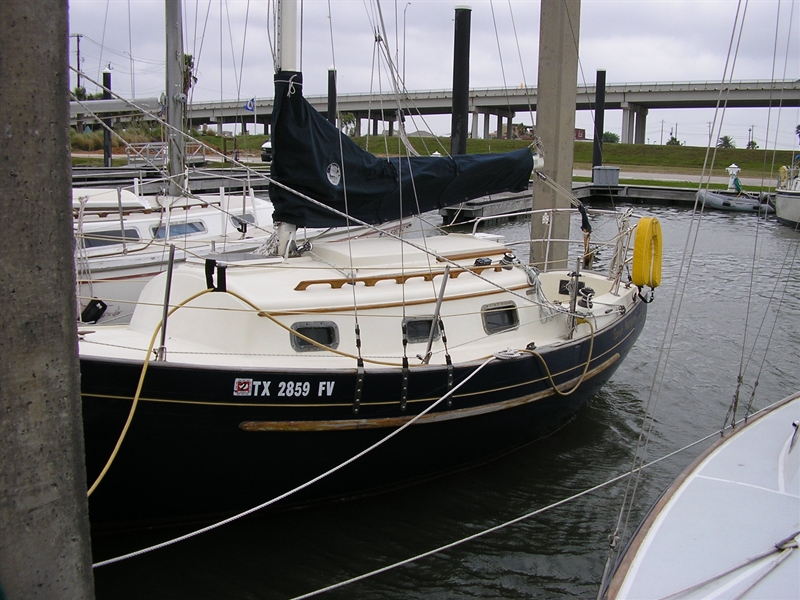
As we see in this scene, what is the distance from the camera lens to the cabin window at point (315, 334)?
24.8ft

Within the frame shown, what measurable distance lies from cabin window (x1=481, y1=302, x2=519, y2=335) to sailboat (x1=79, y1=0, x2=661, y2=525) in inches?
0.8

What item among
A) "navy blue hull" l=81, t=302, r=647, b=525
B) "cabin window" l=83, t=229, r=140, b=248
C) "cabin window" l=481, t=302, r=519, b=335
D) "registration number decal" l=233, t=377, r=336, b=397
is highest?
"cabin window" l=83, t=229, r=140, b=248

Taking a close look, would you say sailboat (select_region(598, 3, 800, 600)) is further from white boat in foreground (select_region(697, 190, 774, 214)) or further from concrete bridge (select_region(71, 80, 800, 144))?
concrete bridge (select_region(71, 80, 800, 144))

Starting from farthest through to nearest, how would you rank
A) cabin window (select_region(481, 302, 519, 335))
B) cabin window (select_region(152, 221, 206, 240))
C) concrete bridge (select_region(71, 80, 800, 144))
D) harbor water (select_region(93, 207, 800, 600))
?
concrete bridge (select_region(71, 80, 800, 144))
cabin window (select_region(152, 221, 206, 240))
cabin window (select_region(481, 302, 519, 335))
harbor water (select_region(93, 207, 800, 600))

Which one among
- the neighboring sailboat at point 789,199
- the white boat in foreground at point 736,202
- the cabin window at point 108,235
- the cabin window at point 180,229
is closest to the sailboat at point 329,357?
the cabin window at point 108,235

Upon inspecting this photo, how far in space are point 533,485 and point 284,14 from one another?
590 cm

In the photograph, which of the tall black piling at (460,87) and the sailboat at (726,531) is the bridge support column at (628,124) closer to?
the tall black piling at (460,87)

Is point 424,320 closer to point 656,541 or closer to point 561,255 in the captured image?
point 656,541

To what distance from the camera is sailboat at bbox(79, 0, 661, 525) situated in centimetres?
651

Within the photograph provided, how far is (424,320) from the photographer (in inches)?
330

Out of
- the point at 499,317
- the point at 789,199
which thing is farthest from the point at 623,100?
the point at 499,317

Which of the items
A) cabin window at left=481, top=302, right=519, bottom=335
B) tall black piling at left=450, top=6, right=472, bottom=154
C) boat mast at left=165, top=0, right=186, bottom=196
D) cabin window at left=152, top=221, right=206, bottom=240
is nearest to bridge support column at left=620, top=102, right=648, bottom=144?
tall black piling at left=450, top=6, right=472, bottom=154

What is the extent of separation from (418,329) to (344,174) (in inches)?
75.1

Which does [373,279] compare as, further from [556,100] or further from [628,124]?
[628,124]
